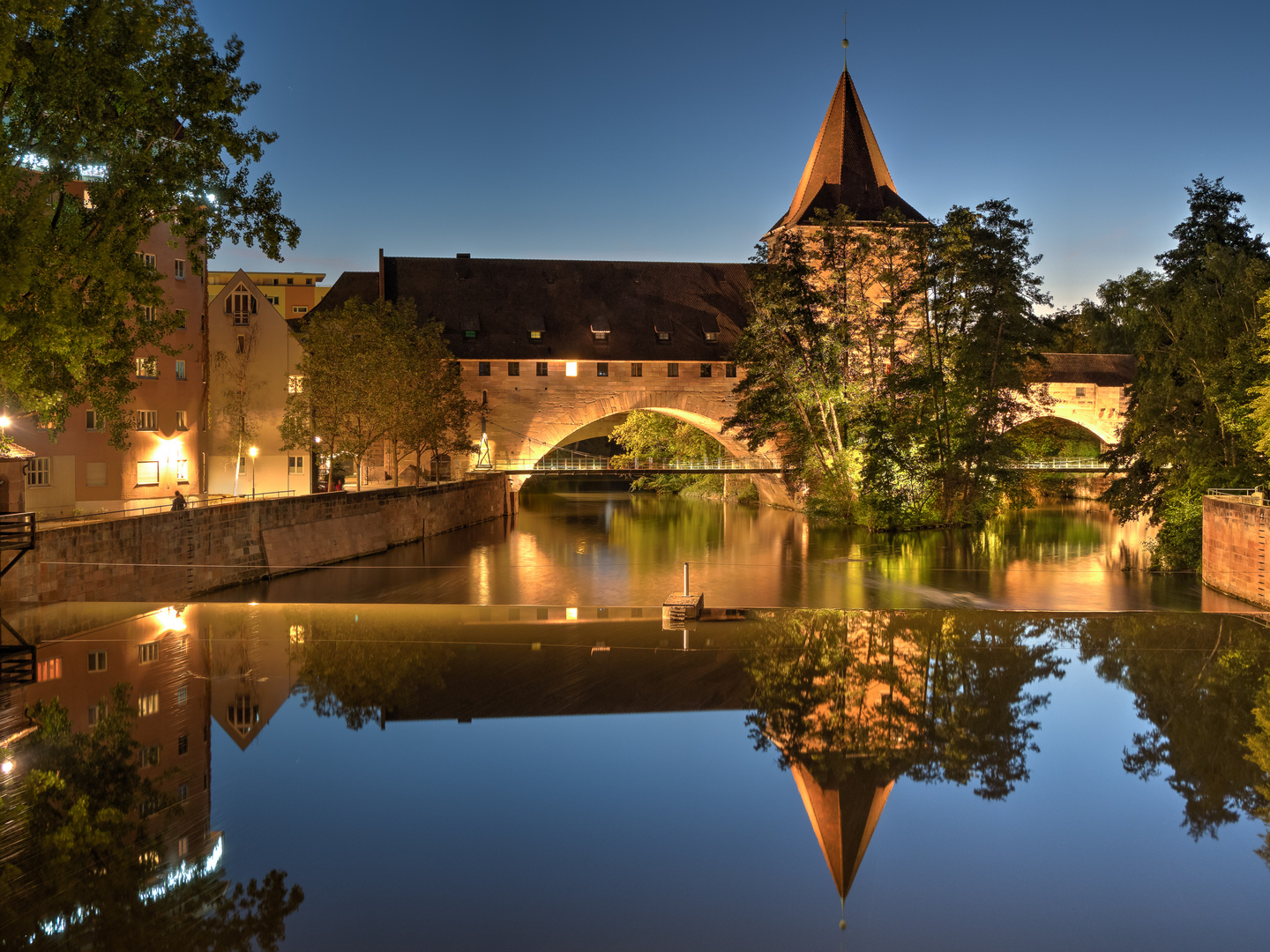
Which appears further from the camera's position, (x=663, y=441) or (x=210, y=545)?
(x=663, y=441)

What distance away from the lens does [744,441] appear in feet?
132

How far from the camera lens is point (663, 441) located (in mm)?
47531

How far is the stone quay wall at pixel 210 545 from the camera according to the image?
12125 millimetres

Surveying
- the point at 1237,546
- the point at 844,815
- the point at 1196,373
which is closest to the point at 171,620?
the point at 844,815

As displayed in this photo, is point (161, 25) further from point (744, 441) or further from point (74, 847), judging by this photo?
point (744, 441)

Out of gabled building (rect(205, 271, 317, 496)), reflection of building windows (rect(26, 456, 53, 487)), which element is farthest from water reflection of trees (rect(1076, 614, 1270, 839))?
gabled building (rect(205, 271, 317, 496))

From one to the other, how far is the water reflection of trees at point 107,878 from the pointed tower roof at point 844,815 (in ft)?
10.0

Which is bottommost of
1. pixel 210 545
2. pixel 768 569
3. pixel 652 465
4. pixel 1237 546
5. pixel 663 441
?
pixel 768 569

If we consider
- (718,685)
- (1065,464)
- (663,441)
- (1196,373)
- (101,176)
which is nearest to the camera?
(718,685)

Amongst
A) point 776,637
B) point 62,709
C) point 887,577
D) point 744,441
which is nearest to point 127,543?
point 62,709

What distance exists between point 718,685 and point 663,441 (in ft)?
124

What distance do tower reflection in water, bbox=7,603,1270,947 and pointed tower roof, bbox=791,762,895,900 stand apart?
0.02m

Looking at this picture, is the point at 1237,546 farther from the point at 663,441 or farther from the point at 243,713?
the point at 663,441

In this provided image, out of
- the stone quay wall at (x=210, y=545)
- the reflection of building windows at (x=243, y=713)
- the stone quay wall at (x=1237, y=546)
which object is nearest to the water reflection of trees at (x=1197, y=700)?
the stone quay wall at (x=1237, y=546)
